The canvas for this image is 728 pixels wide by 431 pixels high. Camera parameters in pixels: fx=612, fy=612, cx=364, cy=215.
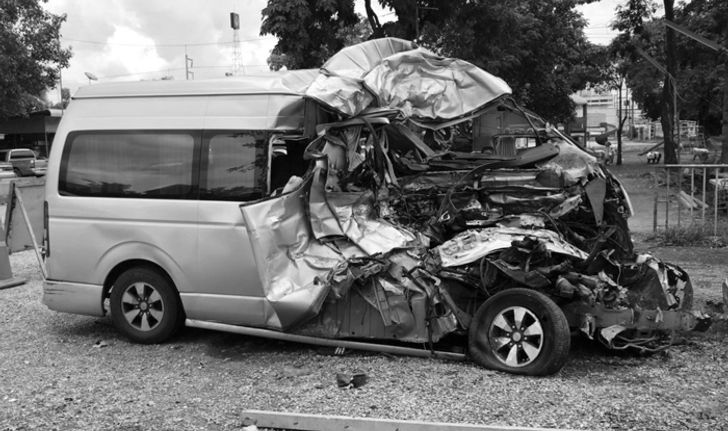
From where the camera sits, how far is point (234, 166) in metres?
5.21

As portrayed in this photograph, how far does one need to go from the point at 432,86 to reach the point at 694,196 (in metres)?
7.13

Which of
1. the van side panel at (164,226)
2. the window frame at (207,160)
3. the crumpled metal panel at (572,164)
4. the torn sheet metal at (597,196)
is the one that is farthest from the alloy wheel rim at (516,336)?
the window frame at (207,160)

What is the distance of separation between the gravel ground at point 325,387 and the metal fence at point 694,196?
17.0ft

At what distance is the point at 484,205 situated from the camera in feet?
17.8

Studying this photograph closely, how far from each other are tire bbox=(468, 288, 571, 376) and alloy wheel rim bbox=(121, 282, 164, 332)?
2814mm

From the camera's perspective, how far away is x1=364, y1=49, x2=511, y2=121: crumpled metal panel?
18.5 ft

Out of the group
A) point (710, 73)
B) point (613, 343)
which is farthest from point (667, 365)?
point (710, 73)

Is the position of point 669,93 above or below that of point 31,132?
below

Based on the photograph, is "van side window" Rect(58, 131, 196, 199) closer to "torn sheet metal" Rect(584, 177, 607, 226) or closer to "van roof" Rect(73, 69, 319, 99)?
"van roof" Rect(73, 69, 319, 99)

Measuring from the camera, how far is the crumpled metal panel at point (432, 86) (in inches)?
222

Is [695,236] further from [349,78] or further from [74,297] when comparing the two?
[74,297]

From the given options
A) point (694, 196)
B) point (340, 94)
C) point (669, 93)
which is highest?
point (669, 93)

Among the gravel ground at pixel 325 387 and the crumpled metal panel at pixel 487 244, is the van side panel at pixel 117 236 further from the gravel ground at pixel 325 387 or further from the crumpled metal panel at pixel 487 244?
the crumpled metal panel at pixel 487 244

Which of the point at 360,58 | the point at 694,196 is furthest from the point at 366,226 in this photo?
the point at 694,196
